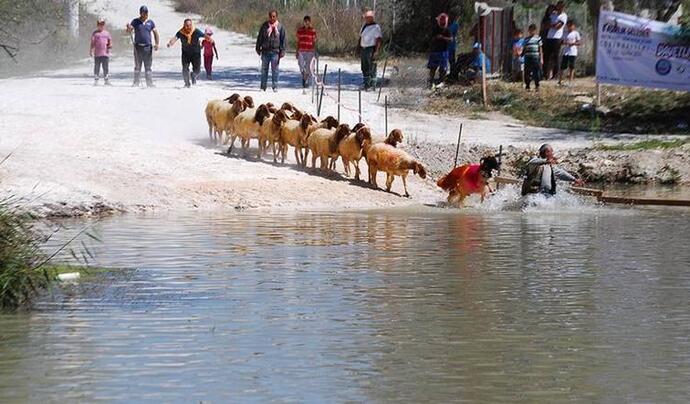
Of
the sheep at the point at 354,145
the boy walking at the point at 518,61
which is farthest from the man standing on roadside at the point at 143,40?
the sheep at the point at 354,145

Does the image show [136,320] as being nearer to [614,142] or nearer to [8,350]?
[8,350]

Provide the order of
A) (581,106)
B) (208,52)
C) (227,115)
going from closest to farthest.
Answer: (227,115) → (581,106) → (208,52)

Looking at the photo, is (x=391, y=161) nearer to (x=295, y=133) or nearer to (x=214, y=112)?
A: (x=295, y=133)

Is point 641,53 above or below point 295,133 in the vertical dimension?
above

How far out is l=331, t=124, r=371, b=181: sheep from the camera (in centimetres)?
2438

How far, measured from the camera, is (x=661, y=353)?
11.7 meters

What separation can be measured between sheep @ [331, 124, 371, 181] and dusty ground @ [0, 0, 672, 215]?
1.50 feet

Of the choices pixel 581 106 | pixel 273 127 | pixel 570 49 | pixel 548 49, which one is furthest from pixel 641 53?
pixel 273 127

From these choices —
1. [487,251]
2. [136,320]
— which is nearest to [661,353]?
[136,320]

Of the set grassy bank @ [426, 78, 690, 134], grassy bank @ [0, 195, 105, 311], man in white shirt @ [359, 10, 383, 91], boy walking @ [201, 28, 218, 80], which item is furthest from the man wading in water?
boy walking @ [201, 28, 218, 80]

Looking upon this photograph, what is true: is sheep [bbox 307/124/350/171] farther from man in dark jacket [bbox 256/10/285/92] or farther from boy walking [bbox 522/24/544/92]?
boy walking [bbox 522/24/544/92]

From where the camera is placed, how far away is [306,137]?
82.7 feet

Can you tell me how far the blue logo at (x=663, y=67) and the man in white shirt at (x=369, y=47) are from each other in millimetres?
6321

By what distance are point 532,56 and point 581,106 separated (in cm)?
174
